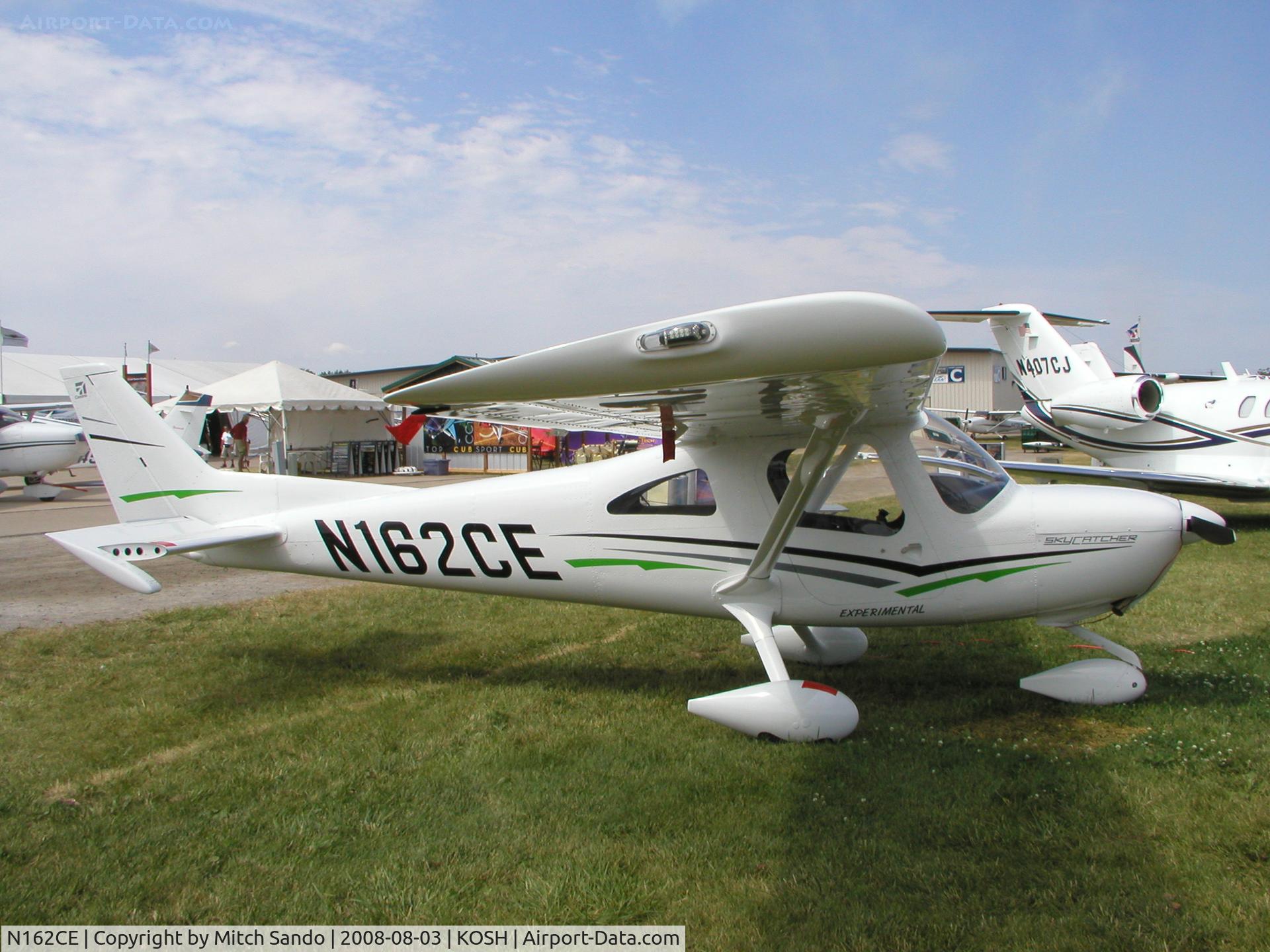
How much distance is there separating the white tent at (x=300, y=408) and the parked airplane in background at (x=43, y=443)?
5.13 metres

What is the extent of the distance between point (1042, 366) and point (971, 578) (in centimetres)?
1381

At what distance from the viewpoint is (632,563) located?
509cm

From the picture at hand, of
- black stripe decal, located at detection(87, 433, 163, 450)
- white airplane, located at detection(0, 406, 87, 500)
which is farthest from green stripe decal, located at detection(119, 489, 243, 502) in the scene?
white airplane, located at detection(0, 406, 87, 500)

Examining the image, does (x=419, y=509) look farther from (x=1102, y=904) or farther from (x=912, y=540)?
(x=1102, y=904)

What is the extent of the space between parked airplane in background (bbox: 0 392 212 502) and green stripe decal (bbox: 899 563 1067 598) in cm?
1797

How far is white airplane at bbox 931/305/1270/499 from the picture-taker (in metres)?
13.4

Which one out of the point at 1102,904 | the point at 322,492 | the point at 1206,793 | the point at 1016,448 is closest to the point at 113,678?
the point at 322,492

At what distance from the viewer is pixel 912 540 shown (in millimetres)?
4723

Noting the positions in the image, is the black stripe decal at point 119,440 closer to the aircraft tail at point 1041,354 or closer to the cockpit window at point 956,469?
the cockpit window at point 956,469

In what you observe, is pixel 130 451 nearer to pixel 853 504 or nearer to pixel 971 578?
pixel 853 504

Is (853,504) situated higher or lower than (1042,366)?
lower

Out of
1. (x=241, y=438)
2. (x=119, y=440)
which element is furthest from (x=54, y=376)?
(x=119, y=440)

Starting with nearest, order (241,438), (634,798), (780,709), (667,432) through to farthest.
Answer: (634,798)
(780,709)
(667,432)
(241,438)

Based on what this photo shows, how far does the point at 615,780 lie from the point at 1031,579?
270 cm
